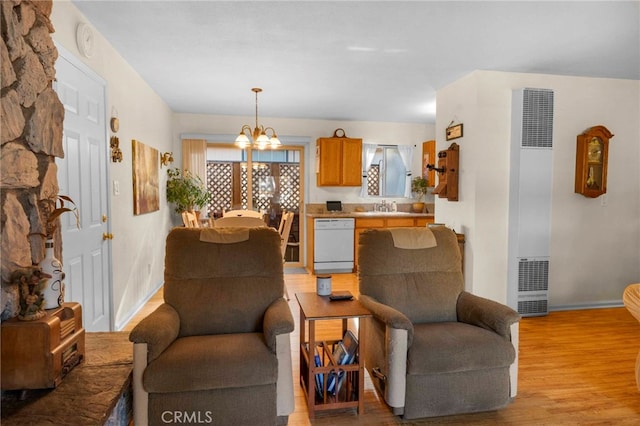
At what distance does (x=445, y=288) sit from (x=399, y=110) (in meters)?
3.69

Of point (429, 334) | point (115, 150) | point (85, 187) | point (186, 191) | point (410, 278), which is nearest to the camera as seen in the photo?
point (429, 334)

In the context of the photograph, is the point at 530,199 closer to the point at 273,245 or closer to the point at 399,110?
the point at 399,110

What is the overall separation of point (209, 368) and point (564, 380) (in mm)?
2327

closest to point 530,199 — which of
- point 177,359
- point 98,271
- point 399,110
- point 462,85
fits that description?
point 462,85

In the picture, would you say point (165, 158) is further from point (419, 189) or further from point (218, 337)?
point (419, 189)

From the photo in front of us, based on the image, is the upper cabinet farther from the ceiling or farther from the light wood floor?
the light wood floor

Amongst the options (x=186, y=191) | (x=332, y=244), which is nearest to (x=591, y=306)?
(x=332, y=244)

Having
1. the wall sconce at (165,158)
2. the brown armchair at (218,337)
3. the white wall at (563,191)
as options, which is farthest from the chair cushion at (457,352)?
the wall sconce at (165,158)

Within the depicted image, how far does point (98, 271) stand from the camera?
292 cm

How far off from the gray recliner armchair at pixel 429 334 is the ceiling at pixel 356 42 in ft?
5.14

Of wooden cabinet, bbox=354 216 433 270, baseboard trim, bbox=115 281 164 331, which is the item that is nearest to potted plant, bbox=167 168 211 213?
baseboard trim, bbox=115 281 164 331

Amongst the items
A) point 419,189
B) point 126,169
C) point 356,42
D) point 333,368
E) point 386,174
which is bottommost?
point 333,368

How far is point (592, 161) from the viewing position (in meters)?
3.98

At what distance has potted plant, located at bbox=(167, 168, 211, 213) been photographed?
17.3 ft
